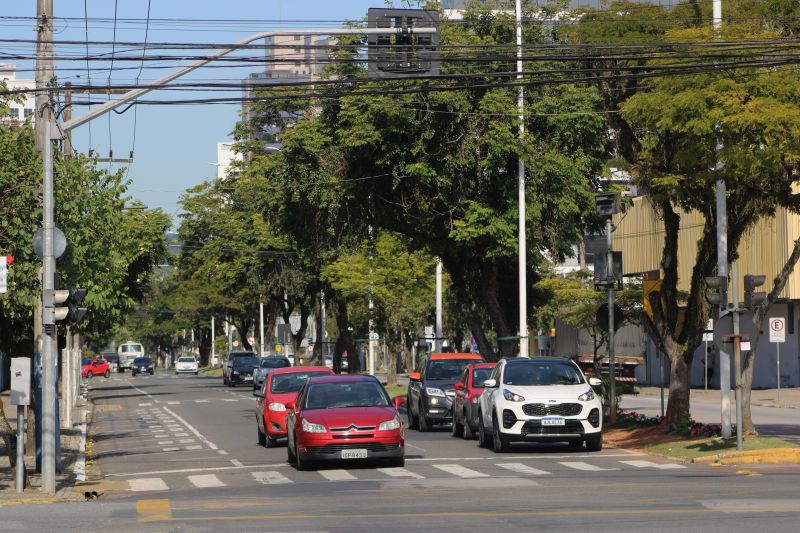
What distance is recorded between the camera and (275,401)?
94.4 feet

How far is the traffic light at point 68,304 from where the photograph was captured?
66.8ft

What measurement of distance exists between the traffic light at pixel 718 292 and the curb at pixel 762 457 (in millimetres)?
2624

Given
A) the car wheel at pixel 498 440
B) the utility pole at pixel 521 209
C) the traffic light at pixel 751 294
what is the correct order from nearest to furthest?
the traffic light at pixel 751 294 < the car wheel at pixel 498 440 < the utility pole at pixel 521 209

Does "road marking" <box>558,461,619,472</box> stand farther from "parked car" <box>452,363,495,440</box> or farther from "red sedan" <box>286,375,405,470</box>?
"parked car" <box>452,363,495,440</box>

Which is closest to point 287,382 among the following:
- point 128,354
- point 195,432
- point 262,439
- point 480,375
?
point 262,439

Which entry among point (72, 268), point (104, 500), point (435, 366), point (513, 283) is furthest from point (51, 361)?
point (513, 283)

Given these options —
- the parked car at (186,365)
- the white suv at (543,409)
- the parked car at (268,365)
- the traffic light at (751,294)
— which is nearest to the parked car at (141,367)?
the parked car at (186,365)

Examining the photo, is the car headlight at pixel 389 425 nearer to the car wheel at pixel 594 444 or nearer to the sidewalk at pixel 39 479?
the car wheel at pixel 594 444

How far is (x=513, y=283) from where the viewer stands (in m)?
43.3

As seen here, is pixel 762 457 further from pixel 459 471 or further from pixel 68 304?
pixel 68 304

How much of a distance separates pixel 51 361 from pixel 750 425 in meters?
12.0

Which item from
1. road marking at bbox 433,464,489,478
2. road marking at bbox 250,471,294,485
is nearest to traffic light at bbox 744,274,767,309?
road marking at bbox 433,464,489,478

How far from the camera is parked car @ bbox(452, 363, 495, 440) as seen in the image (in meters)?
28.9

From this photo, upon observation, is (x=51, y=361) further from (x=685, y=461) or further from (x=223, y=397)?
(x=223, y=397)
